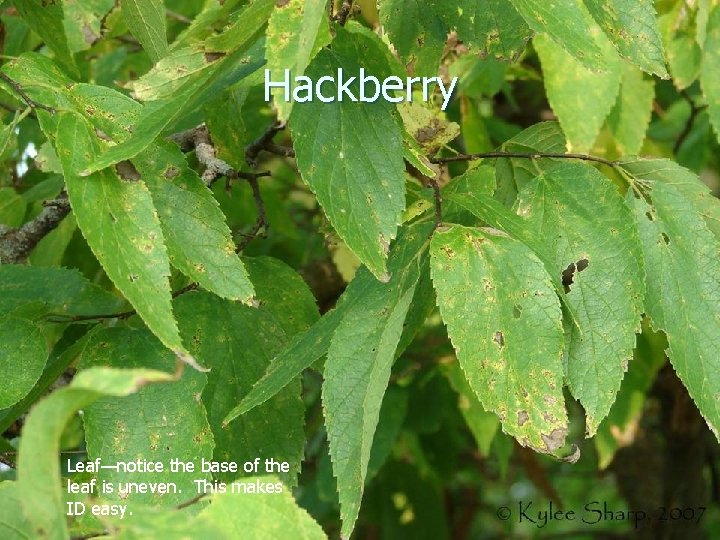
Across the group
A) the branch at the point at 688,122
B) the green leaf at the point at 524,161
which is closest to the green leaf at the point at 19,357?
the green leaf at the point at 524,161

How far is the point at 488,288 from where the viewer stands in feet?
2.59

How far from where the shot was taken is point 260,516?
2.05 feet

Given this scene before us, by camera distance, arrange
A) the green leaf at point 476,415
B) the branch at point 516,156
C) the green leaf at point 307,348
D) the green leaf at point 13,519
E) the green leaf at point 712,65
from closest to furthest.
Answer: the green leaf at point 13,519 < the green leaf at point 307,348 < the branch at point 516,156 < the green leaf at point 712,65 < the green leaf at point 476,415

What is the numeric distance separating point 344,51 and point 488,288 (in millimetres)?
228

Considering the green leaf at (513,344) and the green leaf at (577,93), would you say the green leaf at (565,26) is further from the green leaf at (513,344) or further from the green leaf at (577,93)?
the green leaf at (577,93)

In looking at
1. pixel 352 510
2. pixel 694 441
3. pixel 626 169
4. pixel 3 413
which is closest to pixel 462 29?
pixel 626 169

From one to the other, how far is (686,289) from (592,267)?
8cm

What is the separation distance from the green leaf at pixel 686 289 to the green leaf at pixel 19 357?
50 centimetres

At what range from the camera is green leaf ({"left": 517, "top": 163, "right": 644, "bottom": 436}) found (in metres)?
0.82

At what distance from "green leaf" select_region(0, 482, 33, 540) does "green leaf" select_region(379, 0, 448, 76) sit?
0.54 meters

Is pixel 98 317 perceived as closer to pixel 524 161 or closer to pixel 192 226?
pixel 192 226

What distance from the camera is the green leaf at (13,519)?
0.61 meters

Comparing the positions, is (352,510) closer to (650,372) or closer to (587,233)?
(587,233)

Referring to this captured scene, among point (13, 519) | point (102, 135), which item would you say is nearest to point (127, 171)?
point (102, 135)
